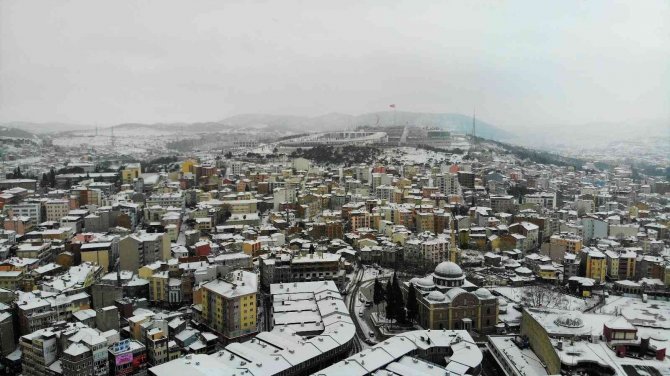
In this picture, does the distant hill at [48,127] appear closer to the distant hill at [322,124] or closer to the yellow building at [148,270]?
the distant hill at [322,124]

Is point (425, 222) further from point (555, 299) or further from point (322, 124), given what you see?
point (322, 124)

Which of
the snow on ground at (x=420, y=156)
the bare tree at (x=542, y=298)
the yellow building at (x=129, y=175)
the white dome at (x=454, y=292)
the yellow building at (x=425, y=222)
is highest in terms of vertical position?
the snow on ground at (x=420, y=156)

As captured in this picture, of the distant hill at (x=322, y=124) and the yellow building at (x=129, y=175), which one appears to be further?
the distant hill at (x=322, y=124)

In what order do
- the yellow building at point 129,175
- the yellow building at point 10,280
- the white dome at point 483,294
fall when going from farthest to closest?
the yellow building at point 129,175
the yellow building at point 10,280
the white dome at point 483,294

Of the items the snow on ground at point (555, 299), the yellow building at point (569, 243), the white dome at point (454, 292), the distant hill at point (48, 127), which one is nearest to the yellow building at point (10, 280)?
the white dome at point (454, 292)

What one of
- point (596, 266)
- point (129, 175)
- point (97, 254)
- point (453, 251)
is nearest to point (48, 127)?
point (129, 175)

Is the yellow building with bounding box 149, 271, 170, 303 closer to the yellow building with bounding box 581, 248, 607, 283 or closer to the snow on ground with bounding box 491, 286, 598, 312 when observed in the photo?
the snow on ground with bounding box 491, 286, 598, 312
